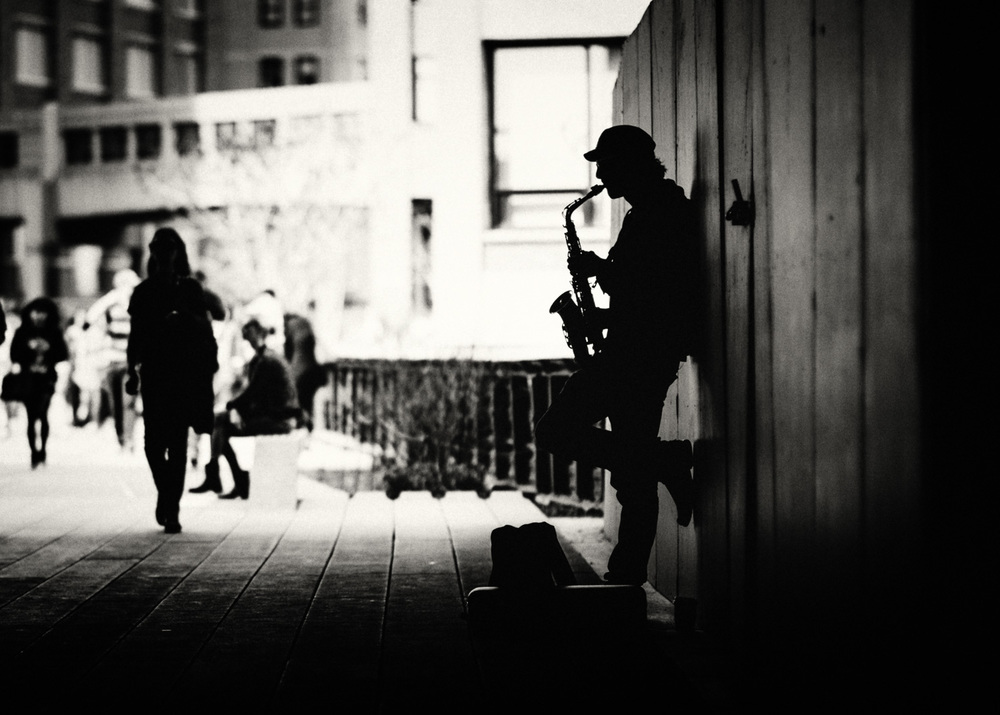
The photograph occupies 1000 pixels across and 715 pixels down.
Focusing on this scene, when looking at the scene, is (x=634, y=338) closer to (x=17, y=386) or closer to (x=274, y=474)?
(x=274, y=474)

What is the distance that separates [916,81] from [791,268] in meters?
1.41

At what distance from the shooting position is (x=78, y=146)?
4234cm

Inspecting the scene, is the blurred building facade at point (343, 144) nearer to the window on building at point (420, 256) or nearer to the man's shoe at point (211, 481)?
the window on building at point (420, 256)

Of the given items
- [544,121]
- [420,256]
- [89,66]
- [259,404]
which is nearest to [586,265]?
[259,404]

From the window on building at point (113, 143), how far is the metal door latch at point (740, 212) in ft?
123

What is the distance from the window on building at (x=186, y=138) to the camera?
3831 cm

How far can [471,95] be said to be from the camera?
21312 millimetres

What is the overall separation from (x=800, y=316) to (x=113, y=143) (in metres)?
39.2

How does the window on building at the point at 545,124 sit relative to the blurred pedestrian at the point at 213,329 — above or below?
above

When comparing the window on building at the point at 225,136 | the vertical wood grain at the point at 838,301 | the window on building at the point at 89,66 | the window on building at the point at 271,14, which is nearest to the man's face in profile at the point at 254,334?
the vertical wood grain at the point at 838,301

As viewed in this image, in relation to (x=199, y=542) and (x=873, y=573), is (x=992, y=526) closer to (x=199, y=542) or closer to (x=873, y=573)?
(x=873, y=573)

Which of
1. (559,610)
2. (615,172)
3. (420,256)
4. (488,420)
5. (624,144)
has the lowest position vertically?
(559,610)

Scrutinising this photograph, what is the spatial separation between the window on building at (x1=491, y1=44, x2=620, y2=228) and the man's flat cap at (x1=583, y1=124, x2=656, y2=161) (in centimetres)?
1390

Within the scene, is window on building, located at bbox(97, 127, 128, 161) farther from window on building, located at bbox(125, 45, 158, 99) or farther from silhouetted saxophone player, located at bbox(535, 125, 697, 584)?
silhouetted saxophone player, located at bbox(535, 125, 697, 584)
